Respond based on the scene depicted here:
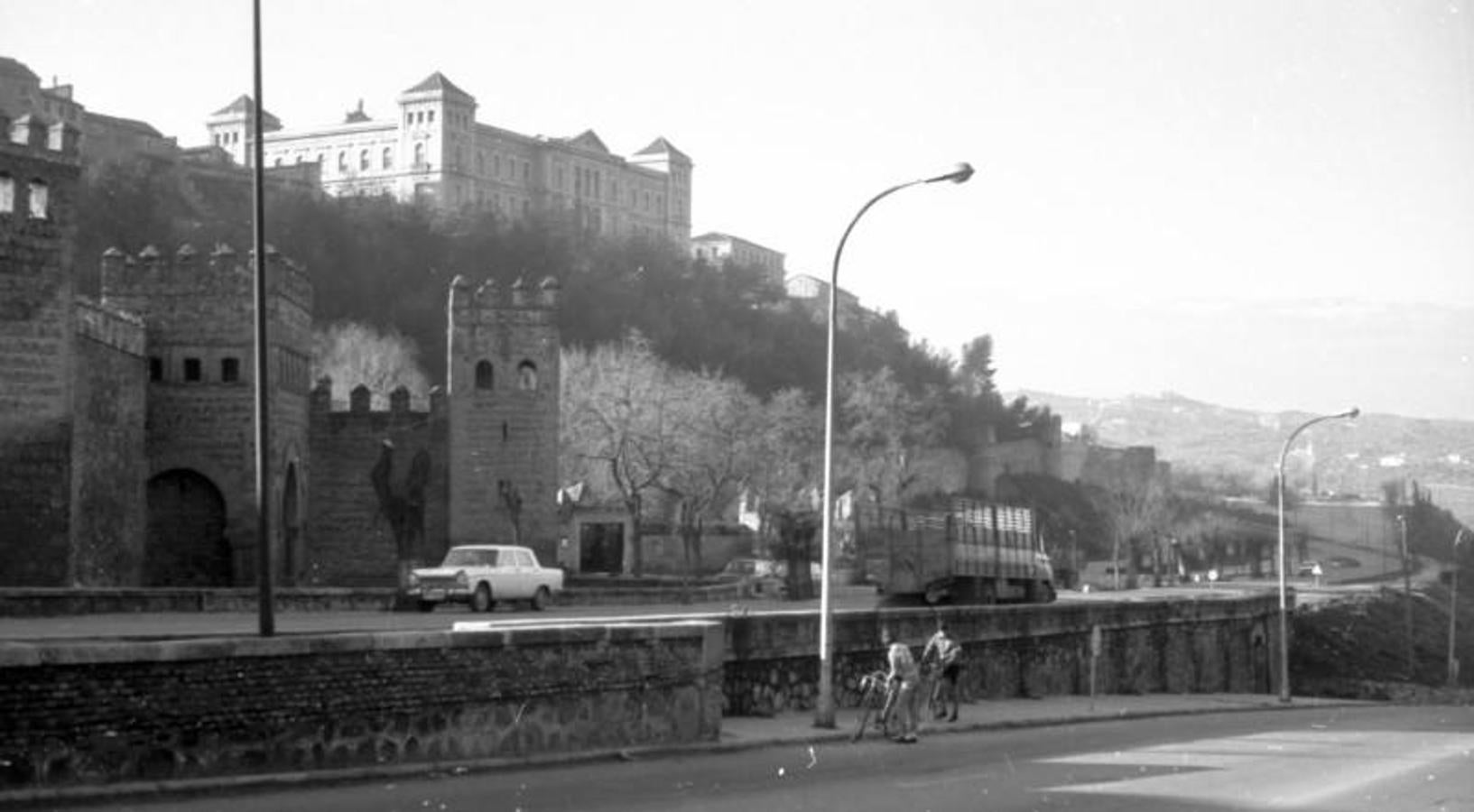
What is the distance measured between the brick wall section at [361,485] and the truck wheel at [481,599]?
51.2 ft

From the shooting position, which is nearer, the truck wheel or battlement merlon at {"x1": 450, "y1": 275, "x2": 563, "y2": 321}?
the truck wheel

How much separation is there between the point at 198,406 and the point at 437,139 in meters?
122

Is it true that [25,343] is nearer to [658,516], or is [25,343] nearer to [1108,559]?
[658,516]

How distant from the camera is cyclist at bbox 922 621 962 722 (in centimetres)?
2939

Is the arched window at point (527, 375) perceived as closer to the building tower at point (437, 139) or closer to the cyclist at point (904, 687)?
the cyclist at point (904, 687)

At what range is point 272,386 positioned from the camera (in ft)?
167

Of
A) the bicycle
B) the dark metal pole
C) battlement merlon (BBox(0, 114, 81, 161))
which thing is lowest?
the bicycle

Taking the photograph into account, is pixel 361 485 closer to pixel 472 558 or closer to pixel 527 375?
pixel 527 375

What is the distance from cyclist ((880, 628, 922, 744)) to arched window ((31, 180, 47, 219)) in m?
20.6

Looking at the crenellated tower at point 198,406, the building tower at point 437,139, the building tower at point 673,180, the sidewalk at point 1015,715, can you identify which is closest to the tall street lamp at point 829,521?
the sidewalk at point 1015,715

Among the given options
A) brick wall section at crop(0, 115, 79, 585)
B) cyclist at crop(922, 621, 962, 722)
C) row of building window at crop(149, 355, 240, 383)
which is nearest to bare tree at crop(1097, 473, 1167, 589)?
row of building window at crop(149, 355, 240, 383)

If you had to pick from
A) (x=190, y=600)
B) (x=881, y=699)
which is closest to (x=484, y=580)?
(x=190, y=600)

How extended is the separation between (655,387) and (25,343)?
140 feet

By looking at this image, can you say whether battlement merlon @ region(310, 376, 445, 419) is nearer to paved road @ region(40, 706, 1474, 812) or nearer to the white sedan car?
the white sedan car
